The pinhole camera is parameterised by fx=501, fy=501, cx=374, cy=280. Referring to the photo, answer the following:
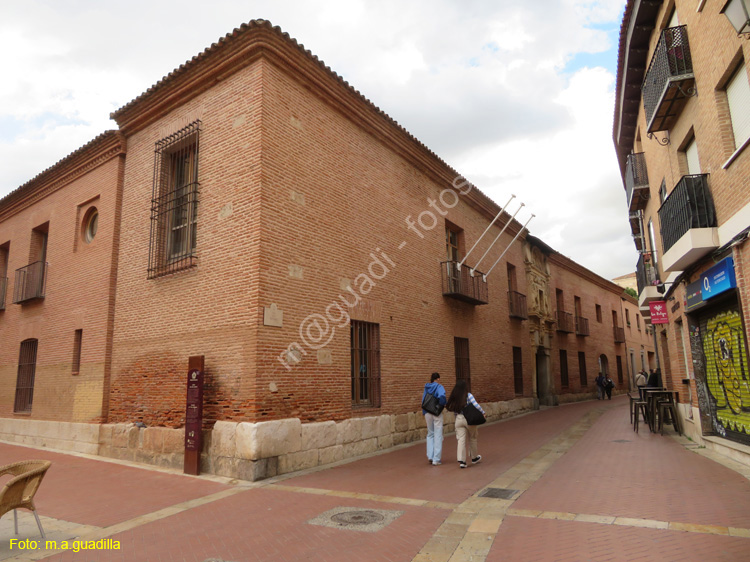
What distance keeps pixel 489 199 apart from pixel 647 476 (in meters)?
11.5

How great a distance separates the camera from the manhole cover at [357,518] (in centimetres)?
505

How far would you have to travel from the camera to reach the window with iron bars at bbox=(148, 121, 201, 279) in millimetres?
9539

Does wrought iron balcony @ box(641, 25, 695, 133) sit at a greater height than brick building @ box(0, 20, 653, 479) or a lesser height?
greater

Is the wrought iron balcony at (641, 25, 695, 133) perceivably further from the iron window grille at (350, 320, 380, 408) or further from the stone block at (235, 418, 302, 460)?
the stone block at (235, 418, 302, 460)

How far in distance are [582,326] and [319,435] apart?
66.8ft

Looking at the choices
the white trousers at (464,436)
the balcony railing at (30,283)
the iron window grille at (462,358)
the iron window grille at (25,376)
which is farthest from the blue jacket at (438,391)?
the iron window grille at (25,376)

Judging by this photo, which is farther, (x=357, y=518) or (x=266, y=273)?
(x=266, y=273)

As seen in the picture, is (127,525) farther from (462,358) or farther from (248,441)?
(462,358)

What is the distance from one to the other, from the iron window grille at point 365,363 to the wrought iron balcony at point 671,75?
6835 millimetres

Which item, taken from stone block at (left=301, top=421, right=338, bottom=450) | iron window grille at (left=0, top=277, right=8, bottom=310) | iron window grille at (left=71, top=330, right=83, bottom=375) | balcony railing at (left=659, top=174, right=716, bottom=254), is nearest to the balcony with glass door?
balcony railing at (left=659, top=174, right=716, bottom=254)

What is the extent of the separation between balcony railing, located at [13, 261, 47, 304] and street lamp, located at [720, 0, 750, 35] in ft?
48.9

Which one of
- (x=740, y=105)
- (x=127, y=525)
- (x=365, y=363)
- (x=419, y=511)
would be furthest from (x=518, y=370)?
(x=127, y=525)

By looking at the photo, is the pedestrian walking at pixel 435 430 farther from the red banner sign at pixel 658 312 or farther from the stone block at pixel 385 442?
the red banner sign at pixel 658 312

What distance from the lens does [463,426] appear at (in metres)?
8.02
